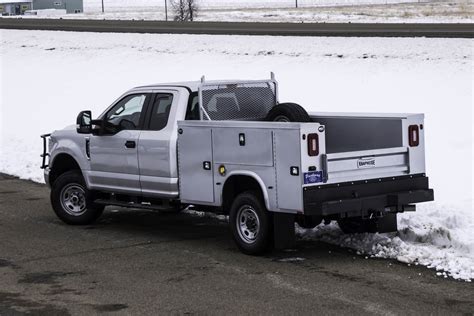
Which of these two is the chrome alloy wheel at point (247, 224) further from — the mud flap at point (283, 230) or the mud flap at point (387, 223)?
the mud flap at point (387, 223)

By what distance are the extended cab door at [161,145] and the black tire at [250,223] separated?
42.3 inches

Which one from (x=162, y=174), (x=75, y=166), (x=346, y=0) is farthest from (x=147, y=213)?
(x=346, y=0)

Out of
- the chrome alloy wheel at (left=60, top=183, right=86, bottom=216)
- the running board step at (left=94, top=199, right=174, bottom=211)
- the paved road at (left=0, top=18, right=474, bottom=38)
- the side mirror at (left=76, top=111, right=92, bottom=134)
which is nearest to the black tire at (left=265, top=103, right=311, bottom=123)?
the running board step at (left=94, top=199, right=174, bottom=211)

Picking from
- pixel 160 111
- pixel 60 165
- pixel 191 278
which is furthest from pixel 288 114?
pixel 60 165

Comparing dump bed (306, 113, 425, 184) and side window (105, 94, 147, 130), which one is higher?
side window (105, 94, 147, 130)

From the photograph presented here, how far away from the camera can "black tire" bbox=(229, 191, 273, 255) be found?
377 inches

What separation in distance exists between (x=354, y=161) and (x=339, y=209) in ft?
2.03

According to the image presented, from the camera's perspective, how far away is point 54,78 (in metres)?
32.5

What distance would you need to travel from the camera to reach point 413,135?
9961mm

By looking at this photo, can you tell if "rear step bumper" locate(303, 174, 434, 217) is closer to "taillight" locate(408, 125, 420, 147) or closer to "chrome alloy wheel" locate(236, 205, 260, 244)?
"taillight" locate(408, 125, 420, 147)

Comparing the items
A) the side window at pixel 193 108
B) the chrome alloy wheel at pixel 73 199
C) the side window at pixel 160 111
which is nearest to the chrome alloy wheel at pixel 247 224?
the side window at pixel 193 108

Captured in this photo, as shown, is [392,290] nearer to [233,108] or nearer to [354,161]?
[354,161]

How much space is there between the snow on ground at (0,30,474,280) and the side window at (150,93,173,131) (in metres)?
2.23

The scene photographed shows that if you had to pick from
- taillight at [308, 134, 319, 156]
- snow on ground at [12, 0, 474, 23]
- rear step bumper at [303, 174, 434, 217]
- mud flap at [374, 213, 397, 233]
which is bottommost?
mud flap at [374, 213, 397, 233]
